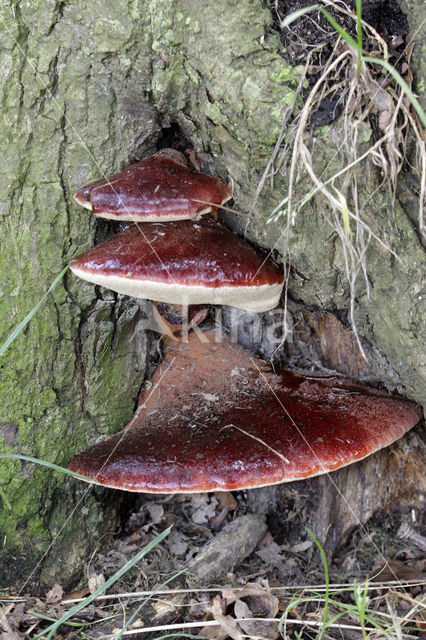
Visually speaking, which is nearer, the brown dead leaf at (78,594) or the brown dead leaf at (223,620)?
the brown dead leaf at (223,620)

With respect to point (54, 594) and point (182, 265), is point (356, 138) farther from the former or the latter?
point (54, 594)

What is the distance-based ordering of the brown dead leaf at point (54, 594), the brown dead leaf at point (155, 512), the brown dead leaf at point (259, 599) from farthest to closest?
the brown dead leaf at point (155, 512) < the brown dead leaf at point (54, 594) < the brown dead leaf at point (259, 599)

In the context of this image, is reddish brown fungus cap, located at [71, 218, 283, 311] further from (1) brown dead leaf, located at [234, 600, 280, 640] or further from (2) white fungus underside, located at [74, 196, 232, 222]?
(1) brown dead leaf, located at [234, 600, 280, 640]

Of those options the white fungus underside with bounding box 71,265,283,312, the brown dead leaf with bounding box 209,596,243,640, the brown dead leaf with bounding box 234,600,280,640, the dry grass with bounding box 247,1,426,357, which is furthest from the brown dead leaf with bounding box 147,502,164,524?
the dry grass with bounding box 247,1,426,357

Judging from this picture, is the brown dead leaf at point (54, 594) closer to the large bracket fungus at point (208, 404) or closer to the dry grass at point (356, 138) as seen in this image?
the large bracket fungus at point (208, 404)

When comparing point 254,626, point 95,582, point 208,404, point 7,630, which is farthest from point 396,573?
point 7,630

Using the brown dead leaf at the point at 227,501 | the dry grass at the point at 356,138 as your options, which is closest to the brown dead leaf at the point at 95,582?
the brown dead leaf at the point at 227,501

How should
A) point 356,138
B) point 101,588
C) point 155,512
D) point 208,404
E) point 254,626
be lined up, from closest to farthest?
1. point 101,588
2. point 356,138
3. point 254,626
4. point 208,404
5. point 155,512

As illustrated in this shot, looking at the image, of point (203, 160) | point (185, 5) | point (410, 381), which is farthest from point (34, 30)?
point (410, 381)

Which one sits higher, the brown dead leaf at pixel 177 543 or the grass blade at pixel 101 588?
the grass blade at pixel 101 588
